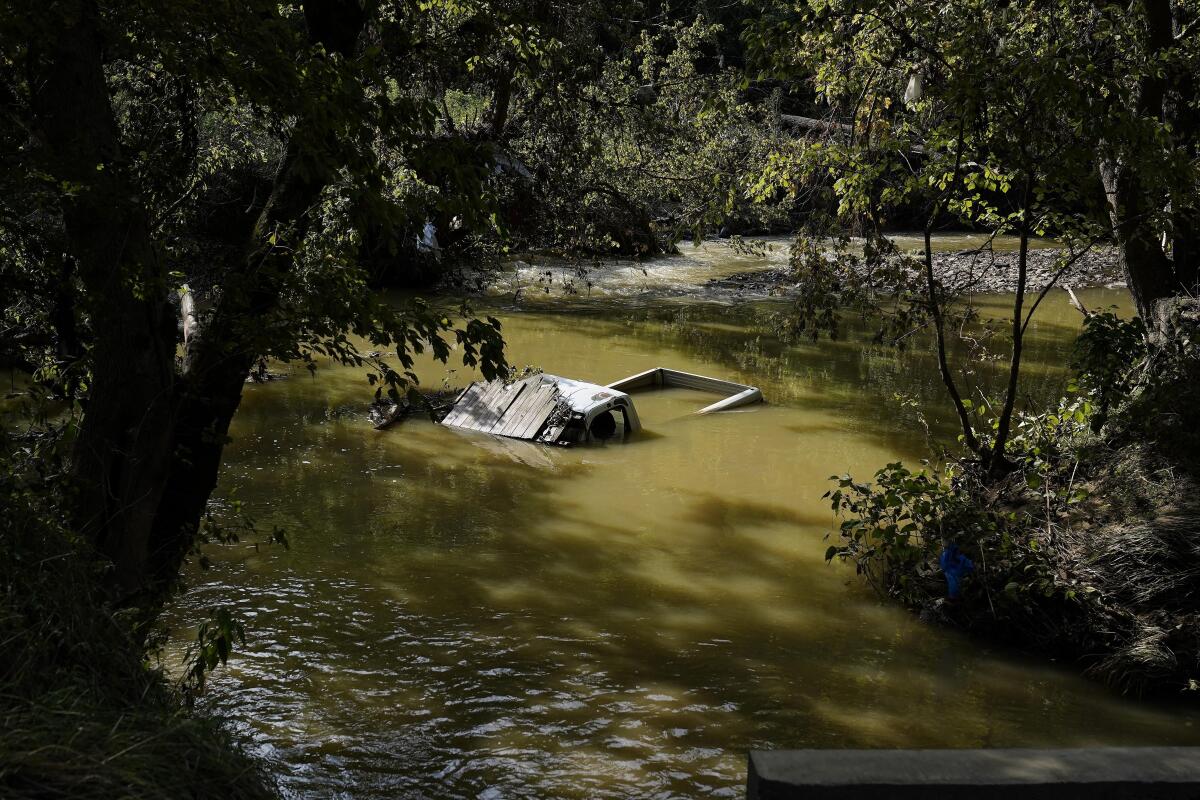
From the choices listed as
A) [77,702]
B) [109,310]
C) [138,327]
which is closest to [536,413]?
[138,327]

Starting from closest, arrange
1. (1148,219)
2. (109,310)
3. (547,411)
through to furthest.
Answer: (109,310) → (1148,219) → (547,411)

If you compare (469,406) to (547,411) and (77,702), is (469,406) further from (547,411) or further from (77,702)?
(77,702)

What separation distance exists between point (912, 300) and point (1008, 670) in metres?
2.91

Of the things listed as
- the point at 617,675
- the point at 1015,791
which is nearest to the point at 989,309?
the point at 617,675

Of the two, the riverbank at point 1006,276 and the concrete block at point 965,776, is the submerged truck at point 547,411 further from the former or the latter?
the riverbank at point 1006,276

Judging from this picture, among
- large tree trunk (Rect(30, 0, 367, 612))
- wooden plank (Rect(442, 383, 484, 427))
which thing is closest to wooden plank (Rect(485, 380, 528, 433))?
wooden plank (Rect(442, 383, 484, 427))

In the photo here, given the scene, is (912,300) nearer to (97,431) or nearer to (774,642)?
(774,642)

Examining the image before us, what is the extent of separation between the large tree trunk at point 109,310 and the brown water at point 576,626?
1215 mm

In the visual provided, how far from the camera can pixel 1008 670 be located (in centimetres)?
789

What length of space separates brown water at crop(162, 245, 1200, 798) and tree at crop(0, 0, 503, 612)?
4.47 ft

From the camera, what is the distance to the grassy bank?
9.87ft

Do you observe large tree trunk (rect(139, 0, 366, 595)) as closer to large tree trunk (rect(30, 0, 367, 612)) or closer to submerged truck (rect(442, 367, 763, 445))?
large tree trunk (rect(30, 0, 367, 612))

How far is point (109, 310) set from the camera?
5441mm

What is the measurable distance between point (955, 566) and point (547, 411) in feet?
20.2
